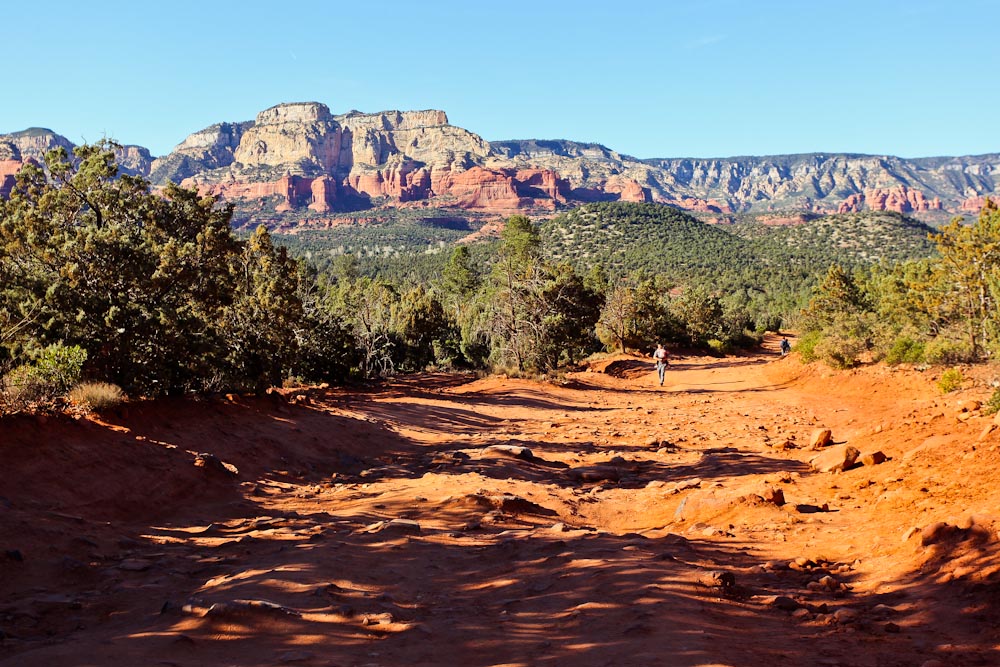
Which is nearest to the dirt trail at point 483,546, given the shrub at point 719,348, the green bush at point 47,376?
the green bush at point 47,376

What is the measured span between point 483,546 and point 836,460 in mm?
5645

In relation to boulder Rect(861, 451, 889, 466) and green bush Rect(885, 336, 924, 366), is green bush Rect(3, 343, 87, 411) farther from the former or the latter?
green bush Rect(885, 336, 924, 366)

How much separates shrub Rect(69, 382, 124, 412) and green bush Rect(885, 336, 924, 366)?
63.4 ft

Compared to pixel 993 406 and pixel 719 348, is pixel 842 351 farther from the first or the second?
pixel 719 348

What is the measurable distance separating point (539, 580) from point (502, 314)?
20606 mm

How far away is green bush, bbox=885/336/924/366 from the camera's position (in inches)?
753

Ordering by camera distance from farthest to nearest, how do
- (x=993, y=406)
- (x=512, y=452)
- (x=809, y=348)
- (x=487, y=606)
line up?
(x=809, y=348), (x=512, y=452), (x=993, y=406), (x=487, y=606)

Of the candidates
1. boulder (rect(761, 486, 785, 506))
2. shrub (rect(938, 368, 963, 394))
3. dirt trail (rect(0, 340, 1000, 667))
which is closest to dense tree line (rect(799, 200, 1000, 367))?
shrub (rect(938, 368, 963, 394))

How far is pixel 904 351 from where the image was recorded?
780 inches

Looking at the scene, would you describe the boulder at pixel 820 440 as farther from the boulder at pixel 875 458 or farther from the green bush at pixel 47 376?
the green bush at pixel 47 376

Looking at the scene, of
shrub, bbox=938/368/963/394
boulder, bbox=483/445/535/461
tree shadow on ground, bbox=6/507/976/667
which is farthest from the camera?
shrub, bbox=938/368/963/394

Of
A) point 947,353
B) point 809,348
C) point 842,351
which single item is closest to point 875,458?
point 947,353

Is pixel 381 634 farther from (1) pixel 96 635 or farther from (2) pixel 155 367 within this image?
(2) pixel 155 367

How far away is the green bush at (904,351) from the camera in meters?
19.1
